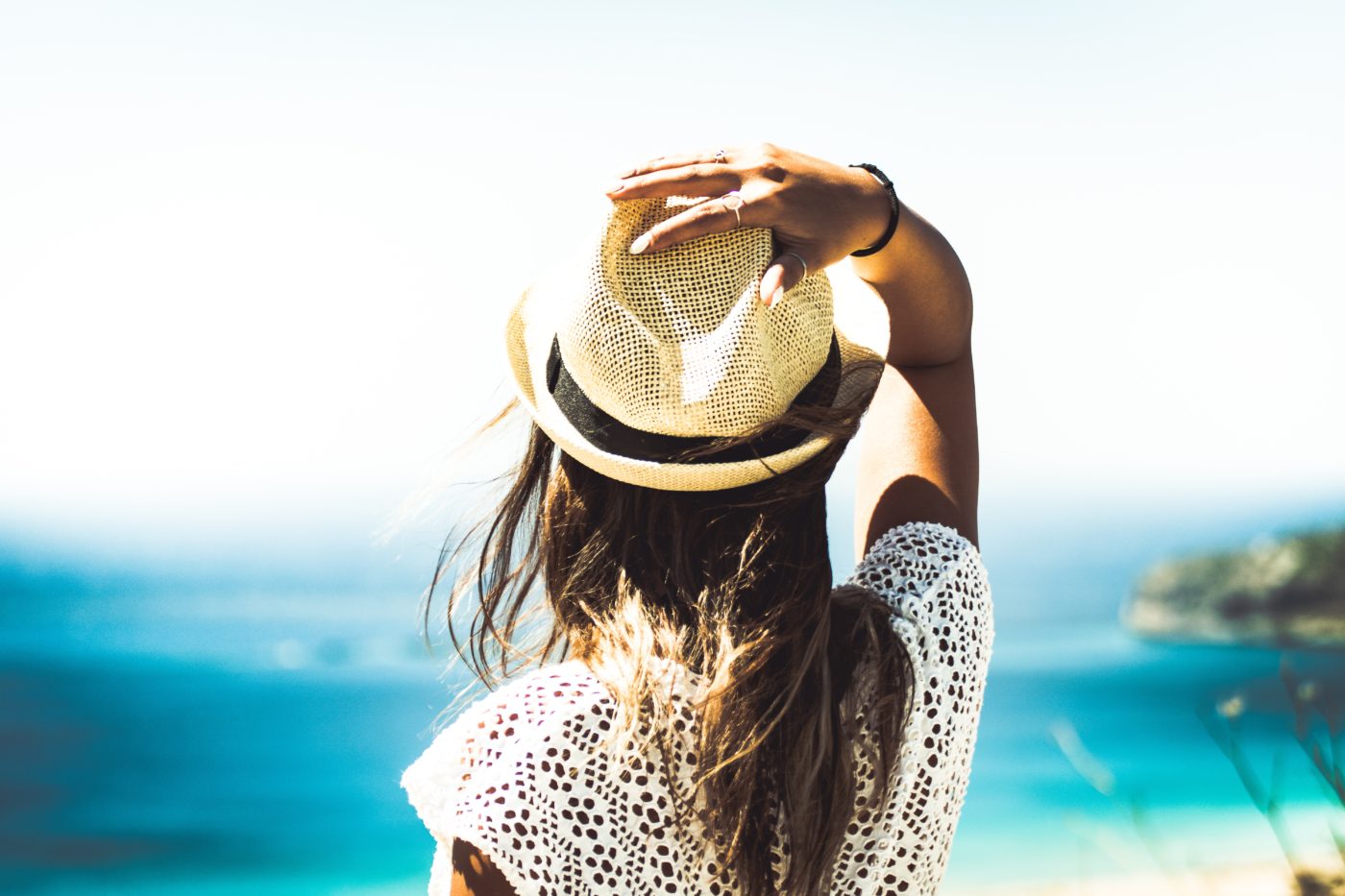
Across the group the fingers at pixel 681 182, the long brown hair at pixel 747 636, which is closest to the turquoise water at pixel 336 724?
→ the long brown hair at pixel 747 636

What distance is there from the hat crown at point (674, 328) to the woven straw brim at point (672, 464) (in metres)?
0.04

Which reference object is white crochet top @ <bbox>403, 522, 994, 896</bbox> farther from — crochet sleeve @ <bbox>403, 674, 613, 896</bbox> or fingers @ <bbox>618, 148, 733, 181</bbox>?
fingers @ <bbox>618, 148, 733, 181</bbox>

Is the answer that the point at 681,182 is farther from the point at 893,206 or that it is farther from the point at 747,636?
the point at 747,636

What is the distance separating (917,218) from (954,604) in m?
0.45

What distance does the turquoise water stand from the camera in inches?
360

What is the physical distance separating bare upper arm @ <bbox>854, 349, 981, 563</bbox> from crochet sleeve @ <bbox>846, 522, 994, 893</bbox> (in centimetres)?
8

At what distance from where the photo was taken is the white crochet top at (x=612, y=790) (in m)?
1.08

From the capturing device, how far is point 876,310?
1.50 meters

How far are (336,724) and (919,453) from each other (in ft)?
35.7

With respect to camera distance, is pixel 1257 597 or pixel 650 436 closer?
pixel 650 436

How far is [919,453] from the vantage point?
4.59 ft

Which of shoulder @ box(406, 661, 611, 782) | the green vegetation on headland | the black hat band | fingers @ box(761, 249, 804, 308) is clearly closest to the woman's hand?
fingers @ box(761, 249, 804, 308)

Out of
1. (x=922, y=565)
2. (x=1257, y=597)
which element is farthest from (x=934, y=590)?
(x=1257, y=597)

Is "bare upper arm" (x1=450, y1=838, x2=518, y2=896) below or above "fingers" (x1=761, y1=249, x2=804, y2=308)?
below
